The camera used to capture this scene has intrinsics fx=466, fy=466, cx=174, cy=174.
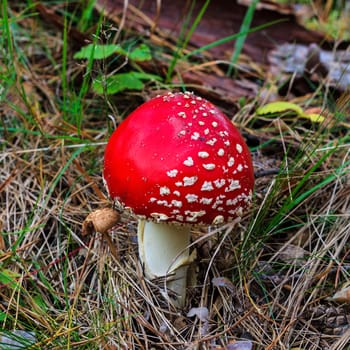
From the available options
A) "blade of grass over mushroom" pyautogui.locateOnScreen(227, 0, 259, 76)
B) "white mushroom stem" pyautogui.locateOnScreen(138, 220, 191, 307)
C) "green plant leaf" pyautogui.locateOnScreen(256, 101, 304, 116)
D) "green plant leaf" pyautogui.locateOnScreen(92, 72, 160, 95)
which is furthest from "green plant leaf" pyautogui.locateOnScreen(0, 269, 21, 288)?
"blade of grass over mushroom" pyautogui.locateOnScreen(227, 0, 259, 76)

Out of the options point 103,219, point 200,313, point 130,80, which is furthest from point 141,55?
point 200,313

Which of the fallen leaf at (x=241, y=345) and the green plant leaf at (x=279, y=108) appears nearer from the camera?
the fallen leaf at (x=241, y=345)

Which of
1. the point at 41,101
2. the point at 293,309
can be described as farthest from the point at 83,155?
the point at 293,309

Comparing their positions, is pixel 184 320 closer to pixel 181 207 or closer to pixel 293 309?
pixel 293 309

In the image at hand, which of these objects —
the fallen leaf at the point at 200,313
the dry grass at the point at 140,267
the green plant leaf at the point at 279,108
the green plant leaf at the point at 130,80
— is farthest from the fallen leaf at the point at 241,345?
the green plant leaf at the point at 130,80

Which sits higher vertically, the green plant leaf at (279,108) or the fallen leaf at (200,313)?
the green plant leaf at (279,108)

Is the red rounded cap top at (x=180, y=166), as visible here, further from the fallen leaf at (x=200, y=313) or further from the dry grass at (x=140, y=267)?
the fallen leaf at (x=200, y=313)

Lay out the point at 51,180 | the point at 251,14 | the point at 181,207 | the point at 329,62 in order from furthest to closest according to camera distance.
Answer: the point at 251,14
the point at 329,62
the point at 51,180
the point at 181,207

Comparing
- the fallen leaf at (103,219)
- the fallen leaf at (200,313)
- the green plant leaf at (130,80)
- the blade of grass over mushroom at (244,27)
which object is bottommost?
the fallen leaf at (200,313)
